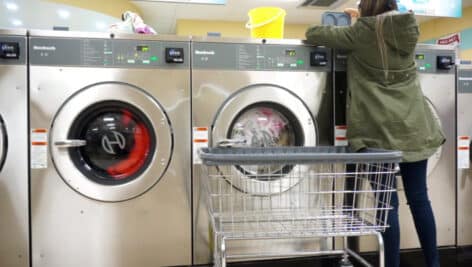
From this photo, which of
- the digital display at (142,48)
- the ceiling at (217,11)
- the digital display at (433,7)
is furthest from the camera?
the ceiling at (217,11)

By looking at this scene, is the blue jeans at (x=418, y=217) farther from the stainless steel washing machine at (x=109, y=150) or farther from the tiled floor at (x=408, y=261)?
the stainless steel washing machine at (x=109, y=150)

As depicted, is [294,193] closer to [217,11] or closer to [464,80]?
[464,80]

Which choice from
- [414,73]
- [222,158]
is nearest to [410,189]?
[414,73]

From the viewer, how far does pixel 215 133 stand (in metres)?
1.74

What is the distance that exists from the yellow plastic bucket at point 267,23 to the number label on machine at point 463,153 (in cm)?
116

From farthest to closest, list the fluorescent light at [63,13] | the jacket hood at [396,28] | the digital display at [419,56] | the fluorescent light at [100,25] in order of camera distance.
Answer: the fluorescent light at [100,25], the fluorescent light at [63,13], the digital display at [419,56], the jacket hood at [396,28]

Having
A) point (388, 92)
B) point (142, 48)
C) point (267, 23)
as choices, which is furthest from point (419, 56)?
point (142, 48)

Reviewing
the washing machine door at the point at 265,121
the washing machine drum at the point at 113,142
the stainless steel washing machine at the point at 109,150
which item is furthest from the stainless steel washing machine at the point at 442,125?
the washing machine drum at the point at 113,142

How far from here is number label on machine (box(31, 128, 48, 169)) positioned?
1612 mm

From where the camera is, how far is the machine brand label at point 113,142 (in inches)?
65.4

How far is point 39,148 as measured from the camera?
161 cm

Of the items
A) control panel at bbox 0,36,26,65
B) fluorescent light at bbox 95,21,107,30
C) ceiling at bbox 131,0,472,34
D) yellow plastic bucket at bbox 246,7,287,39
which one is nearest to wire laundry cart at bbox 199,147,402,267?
yellow plastic bucket at bbox 246,7,287,39

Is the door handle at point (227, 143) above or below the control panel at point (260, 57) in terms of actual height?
below

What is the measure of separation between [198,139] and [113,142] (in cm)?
39
